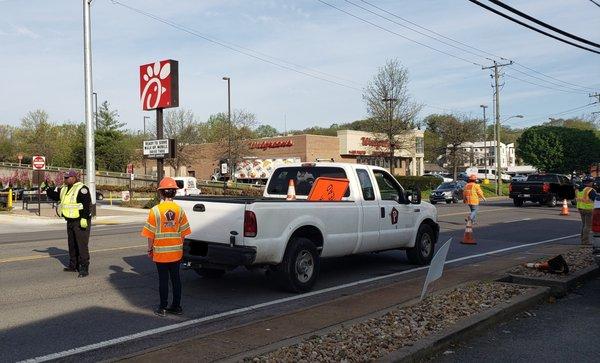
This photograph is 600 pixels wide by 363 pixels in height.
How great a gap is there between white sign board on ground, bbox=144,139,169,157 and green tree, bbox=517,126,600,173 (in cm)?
6666

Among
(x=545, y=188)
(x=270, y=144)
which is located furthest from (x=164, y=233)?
(x=270, y=144)

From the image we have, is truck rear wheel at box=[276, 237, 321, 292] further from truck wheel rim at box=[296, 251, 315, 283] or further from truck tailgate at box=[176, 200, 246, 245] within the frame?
truck tailgate at box=[176, 200, 246, 245]

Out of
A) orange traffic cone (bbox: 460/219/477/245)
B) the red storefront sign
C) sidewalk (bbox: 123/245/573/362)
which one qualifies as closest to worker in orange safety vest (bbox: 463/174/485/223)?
orange traffic cone (bbox: 460/219/477/245)

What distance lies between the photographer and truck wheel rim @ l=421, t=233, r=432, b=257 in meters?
10.6

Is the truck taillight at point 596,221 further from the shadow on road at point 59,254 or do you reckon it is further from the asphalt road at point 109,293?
the shadow on road at point 59,254

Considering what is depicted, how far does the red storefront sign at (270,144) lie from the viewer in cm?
6556

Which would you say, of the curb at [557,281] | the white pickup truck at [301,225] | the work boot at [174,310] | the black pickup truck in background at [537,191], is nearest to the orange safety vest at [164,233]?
the work boot at [174,310]

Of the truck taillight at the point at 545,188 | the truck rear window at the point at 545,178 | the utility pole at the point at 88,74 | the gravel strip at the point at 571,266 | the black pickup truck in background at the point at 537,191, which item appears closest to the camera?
the gravel strip at the point at 571,266

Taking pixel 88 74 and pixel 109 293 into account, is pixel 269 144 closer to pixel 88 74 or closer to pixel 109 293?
pixel 88 74

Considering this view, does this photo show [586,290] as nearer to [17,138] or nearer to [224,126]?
[224,126]

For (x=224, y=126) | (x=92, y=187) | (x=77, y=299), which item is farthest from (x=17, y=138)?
(x=77, y=299)

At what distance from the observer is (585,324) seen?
6.30 metres

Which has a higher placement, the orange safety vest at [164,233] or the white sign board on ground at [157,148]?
the white sign board on ground at [157,148]

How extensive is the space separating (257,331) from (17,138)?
92.1m
